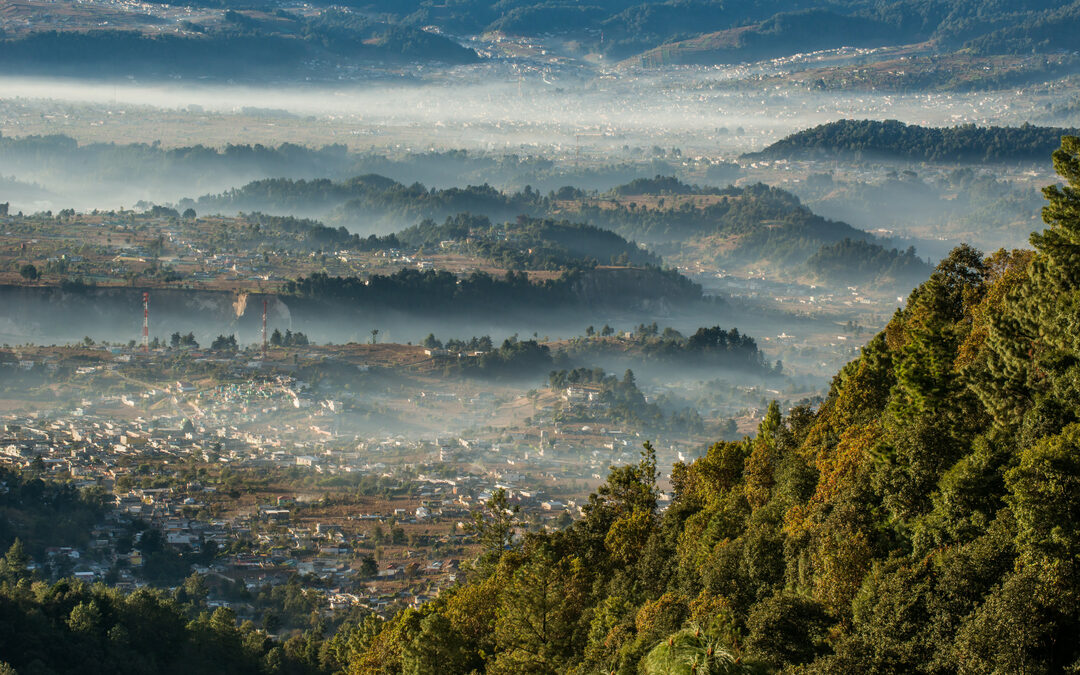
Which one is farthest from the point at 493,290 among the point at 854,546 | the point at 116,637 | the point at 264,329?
the point at 854,546

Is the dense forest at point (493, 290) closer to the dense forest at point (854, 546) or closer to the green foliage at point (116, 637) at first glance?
the green foliage at point (116, 637)

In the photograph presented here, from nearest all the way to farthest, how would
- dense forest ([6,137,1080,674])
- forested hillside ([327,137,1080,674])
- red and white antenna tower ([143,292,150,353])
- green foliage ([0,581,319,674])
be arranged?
forested hillside ([327,137,1080,674]) < dense forest ([6,137,1080,674]) < green foliage ([0,581,319,674]) < red and white antenna tower ([143,292,150,353])

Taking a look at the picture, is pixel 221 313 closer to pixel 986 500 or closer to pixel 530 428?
pixel 530 428

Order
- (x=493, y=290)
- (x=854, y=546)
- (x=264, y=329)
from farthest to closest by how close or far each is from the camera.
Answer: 1. (x=493, y=290)
2. (x=264, y=329)
3. (x=854, y=546)

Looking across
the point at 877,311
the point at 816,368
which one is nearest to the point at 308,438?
the point at 816,368

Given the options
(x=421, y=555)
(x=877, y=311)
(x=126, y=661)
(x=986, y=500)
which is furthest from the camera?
(x=877, y=311)

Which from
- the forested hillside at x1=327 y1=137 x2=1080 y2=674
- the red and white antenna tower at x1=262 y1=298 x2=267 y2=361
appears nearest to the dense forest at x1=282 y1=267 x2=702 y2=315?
the red and white antenna tower at x1=262 y1=298 x2=267 y2=361

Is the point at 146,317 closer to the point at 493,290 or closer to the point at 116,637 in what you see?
the point at 493,290

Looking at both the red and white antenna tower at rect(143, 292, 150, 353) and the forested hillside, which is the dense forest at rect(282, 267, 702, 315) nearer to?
the red and white antenna tower at rect(143, 292, 150, 353)

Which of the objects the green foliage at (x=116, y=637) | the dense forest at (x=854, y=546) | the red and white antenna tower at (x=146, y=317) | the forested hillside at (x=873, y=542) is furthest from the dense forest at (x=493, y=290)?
the forested hillside at (x=873, y=542)
